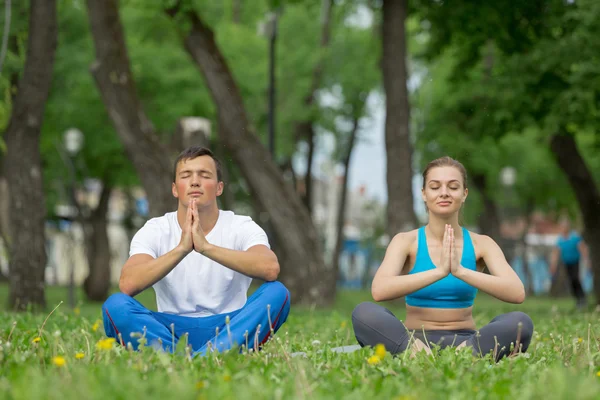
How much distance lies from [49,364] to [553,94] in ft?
40.6

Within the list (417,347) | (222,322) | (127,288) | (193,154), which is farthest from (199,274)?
(417,347)

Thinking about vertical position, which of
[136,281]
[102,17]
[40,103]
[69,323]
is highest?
[102,17]

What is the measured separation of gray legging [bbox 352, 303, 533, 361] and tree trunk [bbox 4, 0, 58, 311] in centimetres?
938

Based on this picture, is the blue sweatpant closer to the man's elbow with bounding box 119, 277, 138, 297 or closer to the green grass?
the man's elbow with bounding box 119, 277, 138, 297

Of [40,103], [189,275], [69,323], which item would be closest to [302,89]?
[40,103]

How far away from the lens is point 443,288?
6.08 metres

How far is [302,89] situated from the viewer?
3088 cm

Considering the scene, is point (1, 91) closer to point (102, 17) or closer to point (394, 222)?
point (102, 17)

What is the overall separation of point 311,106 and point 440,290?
25.0 meters

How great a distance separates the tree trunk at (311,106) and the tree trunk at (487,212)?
671 cm

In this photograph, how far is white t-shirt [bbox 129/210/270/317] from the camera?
6.00 meters

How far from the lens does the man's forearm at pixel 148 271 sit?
18.4ft

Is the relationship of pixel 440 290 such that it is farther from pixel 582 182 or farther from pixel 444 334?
pixel 582 182

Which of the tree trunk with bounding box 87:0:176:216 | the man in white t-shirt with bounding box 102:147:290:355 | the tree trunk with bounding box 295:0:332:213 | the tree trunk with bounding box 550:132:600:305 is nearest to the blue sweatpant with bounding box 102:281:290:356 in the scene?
the man in white t-shirt with bounding box 102:147:290:355
